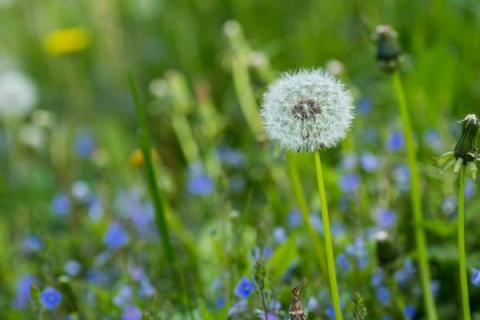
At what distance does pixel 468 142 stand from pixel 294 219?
1125 millimetres

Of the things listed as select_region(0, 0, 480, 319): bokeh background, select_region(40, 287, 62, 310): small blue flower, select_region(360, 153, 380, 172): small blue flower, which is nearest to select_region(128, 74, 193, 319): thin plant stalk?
select_region(0, 0, 480, 319): bokeh background

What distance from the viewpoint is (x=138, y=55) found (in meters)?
4.79

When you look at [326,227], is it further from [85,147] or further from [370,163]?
[85,147]

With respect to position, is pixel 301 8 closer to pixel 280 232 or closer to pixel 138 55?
pixel 138 55

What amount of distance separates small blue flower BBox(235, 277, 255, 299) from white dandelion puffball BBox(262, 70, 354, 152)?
49 centimetres

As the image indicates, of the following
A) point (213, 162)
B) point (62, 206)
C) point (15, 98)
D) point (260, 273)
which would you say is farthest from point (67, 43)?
point (260, 273)

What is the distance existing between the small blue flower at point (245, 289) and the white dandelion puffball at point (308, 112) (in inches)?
19.3

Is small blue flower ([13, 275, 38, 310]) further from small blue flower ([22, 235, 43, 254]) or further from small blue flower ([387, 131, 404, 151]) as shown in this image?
small blue flower ([387, 131, 404, 151])

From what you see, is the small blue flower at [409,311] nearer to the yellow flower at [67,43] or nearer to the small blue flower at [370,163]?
the small blue flower at [370,163]

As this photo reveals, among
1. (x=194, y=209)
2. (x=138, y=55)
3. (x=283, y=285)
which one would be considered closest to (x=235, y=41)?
(x=194, y=209)

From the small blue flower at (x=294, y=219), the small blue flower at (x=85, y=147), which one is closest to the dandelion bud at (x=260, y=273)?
the small blue flower at (x=294, y=219)

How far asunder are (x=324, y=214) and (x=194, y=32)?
3128mm

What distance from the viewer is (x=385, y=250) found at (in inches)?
75.7

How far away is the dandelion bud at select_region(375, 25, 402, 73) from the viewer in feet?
6.33
